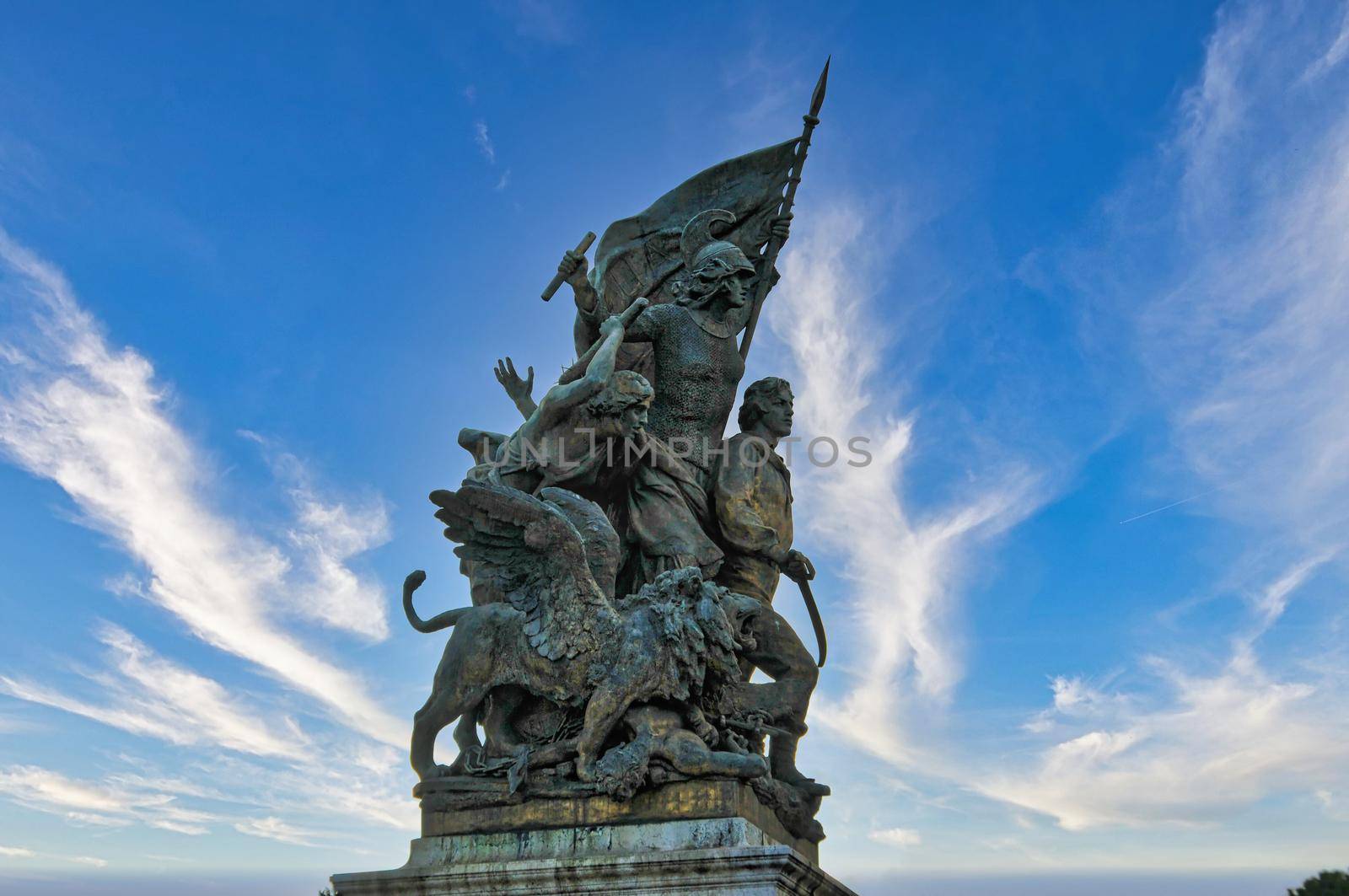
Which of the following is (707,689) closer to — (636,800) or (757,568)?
(636,800)

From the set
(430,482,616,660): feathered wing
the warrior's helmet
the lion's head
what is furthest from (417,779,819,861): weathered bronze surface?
the warrior's helmet

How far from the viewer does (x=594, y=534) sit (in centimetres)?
770

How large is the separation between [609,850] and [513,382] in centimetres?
439

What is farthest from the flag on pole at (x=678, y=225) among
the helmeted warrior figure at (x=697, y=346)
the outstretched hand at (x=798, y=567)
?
the outstretched hand at (x=798, y=567)

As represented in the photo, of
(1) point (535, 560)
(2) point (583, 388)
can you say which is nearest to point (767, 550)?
(2) point (583, 388)

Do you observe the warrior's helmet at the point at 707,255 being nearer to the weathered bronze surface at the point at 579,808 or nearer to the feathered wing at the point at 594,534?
the feathered wing at the point at 594,534

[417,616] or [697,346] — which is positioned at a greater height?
[697,346]

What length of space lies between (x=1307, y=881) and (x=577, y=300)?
6499 millimetres

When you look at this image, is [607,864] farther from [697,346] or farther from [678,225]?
[678,225]

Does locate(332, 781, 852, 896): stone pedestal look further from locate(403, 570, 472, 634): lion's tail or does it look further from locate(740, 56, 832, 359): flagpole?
locate(740, 56, 832, 359): flagpole

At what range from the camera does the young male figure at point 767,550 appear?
26.7ft

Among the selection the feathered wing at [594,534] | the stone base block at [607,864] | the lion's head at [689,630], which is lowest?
the stone base block at [607,864]

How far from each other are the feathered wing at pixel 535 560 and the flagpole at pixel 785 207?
122 inches

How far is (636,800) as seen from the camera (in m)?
6.77
